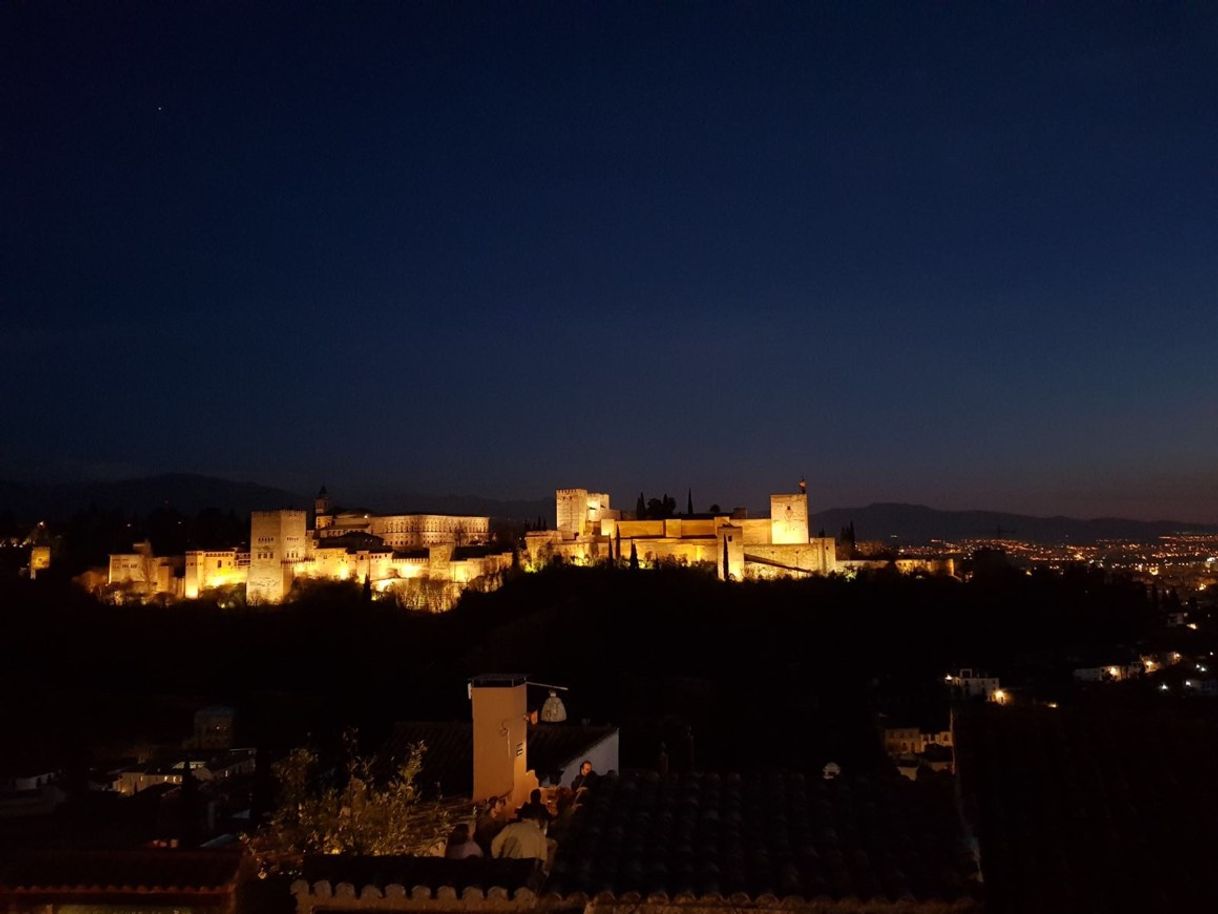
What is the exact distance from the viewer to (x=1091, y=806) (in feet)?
14.4

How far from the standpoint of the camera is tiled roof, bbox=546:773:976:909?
415cm

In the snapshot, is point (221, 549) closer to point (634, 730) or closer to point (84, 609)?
point (84, 609)

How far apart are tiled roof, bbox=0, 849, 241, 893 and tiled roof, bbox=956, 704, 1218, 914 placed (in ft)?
13.5

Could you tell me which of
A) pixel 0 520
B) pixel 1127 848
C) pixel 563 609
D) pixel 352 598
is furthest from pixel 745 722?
pixel 0 520

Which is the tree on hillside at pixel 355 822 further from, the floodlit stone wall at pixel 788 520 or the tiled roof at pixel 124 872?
the floodlit stone wall at pixel 788 520

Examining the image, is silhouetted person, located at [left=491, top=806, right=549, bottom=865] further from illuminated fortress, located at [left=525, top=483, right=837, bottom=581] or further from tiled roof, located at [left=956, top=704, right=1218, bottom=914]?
illuminated fortress, located at [left=525, top=483, right=837, bottom=581]

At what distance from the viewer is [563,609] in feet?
152

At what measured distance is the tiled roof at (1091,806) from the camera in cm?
393

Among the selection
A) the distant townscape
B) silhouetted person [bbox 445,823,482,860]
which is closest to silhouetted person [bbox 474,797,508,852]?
silhouetted person [bbox 445,823,482,860]

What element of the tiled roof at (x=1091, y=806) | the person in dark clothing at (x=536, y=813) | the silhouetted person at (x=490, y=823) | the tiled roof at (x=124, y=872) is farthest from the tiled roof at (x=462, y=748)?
the tiled roof at (x=1091, y=806)

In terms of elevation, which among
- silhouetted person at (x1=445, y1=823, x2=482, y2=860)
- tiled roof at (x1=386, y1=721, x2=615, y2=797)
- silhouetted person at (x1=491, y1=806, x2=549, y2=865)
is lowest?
tiled roof at (x1=386, y1=721, x2=615, y2=797)

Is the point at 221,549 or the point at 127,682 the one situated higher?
the point at 221,549

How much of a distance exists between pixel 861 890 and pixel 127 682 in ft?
151

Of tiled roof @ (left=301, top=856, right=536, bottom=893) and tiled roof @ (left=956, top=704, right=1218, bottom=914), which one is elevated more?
tiled roof @ (left=956, top=704, right=1218, bottom=914)
